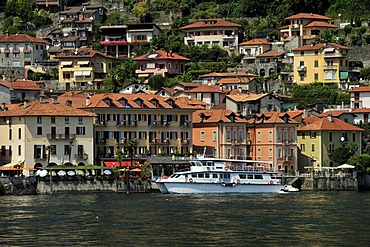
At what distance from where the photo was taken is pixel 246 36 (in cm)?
18900

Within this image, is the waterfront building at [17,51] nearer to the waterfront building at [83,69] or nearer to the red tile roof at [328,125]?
the waterfront building at [83,69]

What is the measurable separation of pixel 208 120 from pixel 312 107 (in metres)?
20.6

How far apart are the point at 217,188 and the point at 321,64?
2022 inches

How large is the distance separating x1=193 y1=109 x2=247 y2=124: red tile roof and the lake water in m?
21.4

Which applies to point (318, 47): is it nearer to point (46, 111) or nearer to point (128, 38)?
point (128, 38)

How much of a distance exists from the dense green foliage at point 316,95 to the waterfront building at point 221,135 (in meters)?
20.1

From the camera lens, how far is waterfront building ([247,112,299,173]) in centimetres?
13762

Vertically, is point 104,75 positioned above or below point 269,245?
above

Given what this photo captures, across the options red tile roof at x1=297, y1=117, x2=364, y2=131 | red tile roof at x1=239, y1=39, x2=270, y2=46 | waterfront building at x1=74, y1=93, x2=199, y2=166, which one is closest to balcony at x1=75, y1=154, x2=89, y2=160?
waterfront building at x1=74, y1=93, x2=199, y2=166

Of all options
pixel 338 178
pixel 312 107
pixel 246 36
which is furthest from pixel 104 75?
pixel 338 178

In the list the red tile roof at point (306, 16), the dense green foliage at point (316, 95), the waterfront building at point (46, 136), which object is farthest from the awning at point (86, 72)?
the waterfront building at point (46, 136)

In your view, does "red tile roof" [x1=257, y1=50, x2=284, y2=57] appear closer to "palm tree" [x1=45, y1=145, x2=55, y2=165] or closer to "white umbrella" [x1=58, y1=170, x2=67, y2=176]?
"palm tree" [x1=45, y1=145, x2=55, y2=165]

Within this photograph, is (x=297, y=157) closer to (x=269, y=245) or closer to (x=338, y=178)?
(x=338, y=178)

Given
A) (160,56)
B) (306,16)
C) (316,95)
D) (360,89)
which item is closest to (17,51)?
(160,56)
